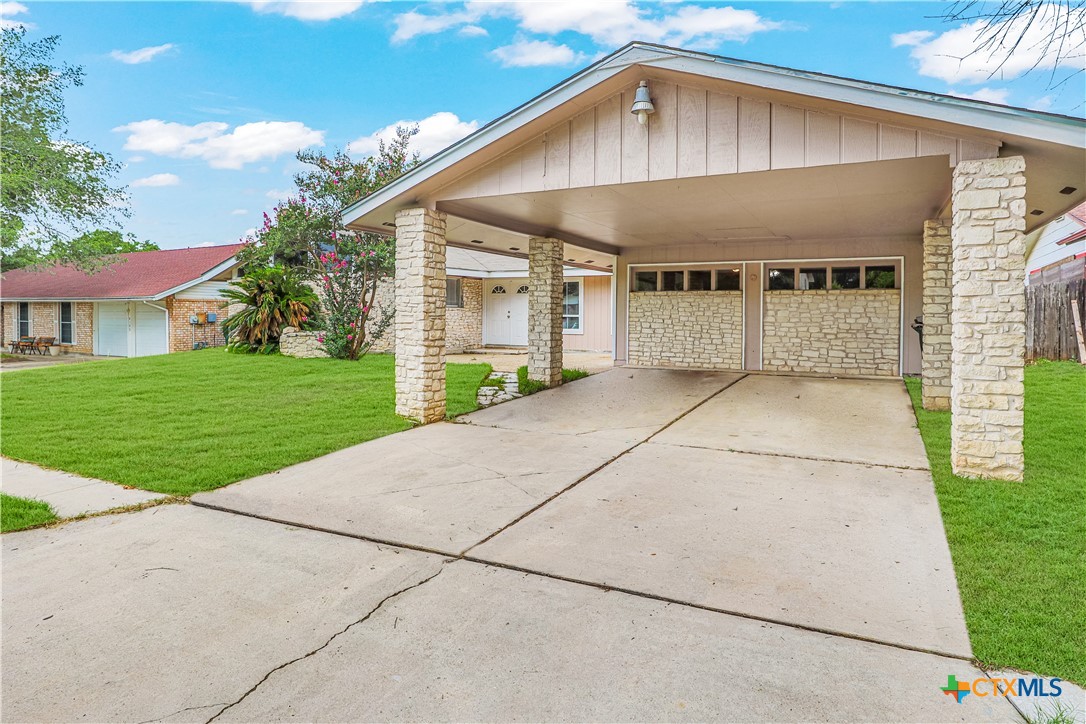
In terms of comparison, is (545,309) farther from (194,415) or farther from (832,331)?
(832,331)

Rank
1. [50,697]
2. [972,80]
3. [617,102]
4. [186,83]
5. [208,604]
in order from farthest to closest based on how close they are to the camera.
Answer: [186,83] < [617,102] < [972,80] < [208,604] < [50,697]

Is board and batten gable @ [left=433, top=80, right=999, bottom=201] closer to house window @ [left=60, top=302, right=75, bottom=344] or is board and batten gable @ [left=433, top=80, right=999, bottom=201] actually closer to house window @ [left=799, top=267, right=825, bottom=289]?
house window @ [left=799, top=267, right=825, bottom=289]

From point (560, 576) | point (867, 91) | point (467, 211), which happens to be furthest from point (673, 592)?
point (467, 211)

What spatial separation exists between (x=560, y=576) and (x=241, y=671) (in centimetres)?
155

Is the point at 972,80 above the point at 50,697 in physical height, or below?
above

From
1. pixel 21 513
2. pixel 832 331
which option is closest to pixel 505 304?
pixel 832 331

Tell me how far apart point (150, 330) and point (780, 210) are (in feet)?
67.9

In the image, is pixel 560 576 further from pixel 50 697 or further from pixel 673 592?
pixel 50 697

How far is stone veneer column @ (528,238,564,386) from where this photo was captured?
10773mm

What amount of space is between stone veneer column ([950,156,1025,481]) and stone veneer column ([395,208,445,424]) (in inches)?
212

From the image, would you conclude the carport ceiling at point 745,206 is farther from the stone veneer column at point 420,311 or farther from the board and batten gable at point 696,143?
the stone veneer column at point 420,311

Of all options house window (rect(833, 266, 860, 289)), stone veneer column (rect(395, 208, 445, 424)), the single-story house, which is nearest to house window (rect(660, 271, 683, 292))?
the single-story house

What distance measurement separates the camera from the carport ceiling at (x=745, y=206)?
6363 millimetres

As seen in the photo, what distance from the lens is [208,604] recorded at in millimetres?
2965
